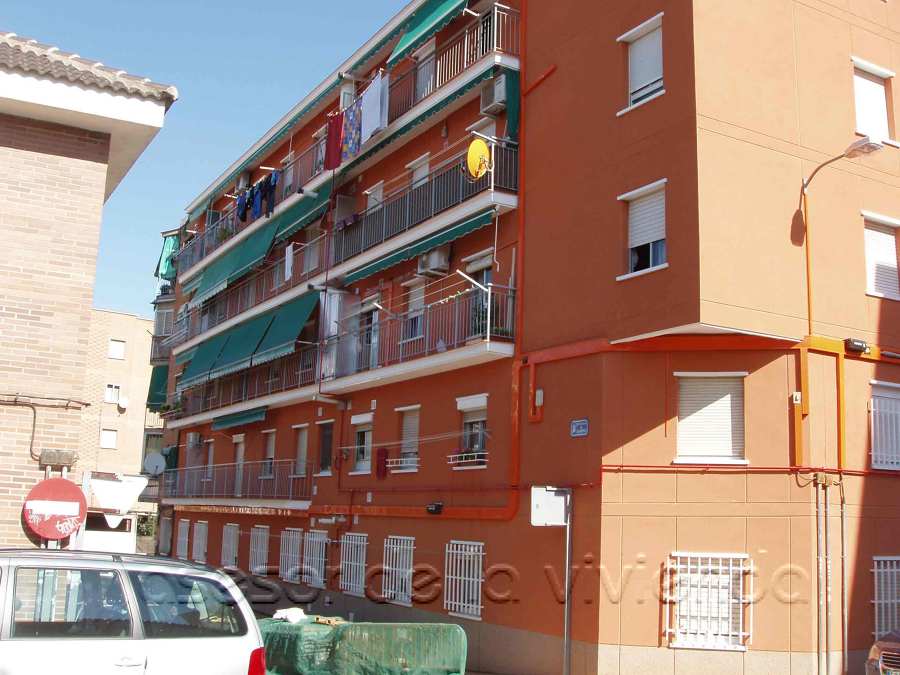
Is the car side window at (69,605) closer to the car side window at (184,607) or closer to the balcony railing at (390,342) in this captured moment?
the car side window at (184,607)

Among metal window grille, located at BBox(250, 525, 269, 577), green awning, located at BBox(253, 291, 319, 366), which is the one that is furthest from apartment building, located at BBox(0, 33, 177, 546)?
metal window grille, located at BBox(250, 525, 269, 577)

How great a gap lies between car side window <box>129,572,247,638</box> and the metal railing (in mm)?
13486

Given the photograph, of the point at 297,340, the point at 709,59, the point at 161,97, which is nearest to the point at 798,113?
the point at 709,59

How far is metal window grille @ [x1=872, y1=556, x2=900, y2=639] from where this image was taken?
1498 cm

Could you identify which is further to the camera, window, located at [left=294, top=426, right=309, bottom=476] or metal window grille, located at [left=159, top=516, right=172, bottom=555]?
metal window grille, located at [left=159, top=516, right=172, bottom=555]

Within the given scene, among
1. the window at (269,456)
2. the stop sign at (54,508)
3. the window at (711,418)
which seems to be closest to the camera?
the stop sign at (54,508)

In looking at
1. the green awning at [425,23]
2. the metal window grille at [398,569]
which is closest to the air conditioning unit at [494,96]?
the green awning at [425,23]

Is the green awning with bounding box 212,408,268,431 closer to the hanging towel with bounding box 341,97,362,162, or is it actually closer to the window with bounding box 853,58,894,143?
the hanging towel with bounding box 341,97,362,162

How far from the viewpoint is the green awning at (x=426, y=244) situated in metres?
18.8

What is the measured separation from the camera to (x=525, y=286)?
17891 millimetres

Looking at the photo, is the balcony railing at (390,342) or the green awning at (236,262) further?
the green awning at (236,262)

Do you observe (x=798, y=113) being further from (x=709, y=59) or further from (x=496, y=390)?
(x=496, y=390)

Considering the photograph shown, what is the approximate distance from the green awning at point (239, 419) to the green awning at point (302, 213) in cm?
528

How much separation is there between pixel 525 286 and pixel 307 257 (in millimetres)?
11350
